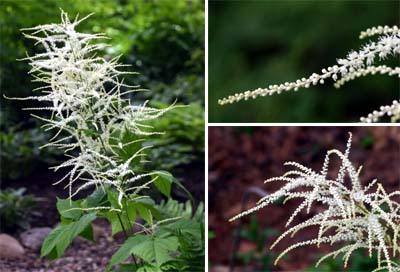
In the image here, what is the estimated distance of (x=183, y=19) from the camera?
719 centimetres

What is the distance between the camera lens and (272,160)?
5090 millimetres

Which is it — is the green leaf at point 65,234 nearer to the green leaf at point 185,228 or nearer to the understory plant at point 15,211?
the green leaf at point 185,228

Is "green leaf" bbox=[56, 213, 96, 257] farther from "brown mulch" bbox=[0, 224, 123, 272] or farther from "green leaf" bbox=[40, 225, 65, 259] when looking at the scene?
"brown mulch" bbox=[0, 224, 123, 272]

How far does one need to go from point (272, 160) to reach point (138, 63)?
2219 mm

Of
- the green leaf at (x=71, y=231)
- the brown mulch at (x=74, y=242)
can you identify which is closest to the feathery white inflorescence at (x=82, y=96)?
the green leaf at (x=71, y=231)

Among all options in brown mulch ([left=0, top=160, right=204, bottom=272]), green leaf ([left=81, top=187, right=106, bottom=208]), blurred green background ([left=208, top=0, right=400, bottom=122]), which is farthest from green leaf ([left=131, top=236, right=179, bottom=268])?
blurred green background ([left=208, top=0, right=400, bottom=122])

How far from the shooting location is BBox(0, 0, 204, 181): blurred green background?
5641mm

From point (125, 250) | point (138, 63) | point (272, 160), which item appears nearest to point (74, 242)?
point (272, 160)

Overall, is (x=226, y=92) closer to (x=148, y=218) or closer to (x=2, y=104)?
(x=148, y=218)

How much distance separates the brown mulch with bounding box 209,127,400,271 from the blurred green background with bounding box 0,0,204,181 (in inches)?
18.6

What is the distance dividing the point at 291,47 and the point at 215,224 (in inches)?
52.8

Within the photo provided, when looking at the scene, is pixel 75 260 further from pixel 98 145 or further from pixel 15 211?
pixel 98 145

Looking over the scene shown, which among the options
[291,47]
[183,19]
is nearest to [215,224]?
[291,47]

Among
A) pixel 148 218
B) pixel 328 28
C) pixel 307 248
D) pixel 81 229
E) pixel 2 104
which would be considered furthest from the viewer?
pixel 2 104
